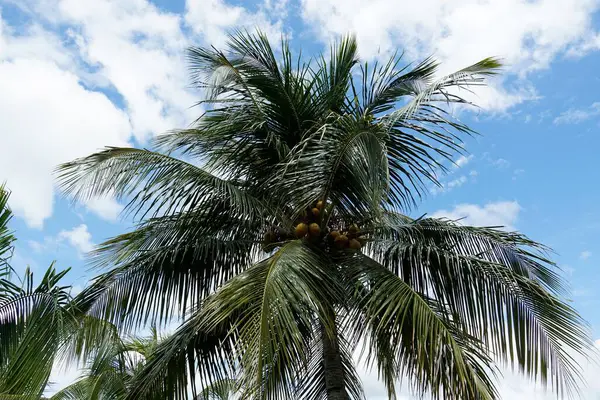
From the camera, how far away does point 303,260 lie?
671cm

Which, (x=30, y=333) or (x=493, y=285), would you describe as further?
(x=493, y=285)

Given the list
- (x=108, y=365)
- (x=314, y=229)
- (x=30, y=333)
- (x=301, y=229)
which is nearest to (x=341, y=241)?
(x=314, y=229)

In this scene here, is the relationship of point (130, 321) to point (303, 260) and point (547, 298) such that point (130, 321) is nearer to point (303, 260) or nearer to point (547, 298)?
point (303, 260)

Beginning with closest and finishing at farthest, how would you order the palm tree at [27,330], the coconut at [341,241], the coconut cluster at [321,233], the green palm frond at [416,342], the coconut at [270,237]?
the palm tree at [27,330]
the green palm frond at [416,342]
the coconut cluster at [321,233]
the coconut at [341,241]
the coconut at [270,237]

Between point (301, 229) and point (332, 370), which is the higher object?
point (301, 229)

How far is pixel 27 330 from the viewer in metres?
5.07

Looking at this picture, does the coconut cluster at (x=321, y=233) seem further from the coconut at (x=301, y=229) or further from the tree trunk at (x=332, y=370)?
the tree trunk at (x=332, y=370)

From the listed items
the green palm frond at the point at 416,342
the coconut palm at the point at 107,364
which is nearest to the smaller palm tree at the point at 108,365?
the coconut palm at the point at 107,364

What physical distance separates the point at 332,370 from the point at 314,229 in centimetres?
160

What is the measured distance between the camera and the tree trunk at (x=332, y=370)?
24.2 feet

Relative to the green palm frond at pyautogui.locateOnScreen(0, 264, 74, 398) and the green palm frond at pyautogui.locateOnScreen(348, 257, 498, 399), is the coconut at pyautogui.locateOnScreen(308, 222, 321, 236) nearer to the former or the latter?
the green palm frond at pyautogui.locateOnScreen(348, 257, 498, 399)

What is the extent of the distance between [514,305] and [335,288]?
80.8 inches

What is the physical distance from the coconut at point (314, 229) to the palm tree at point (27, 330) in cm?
290

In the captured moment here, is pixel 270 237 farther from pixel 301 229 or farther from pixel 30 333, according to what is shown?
pixel 30 333
